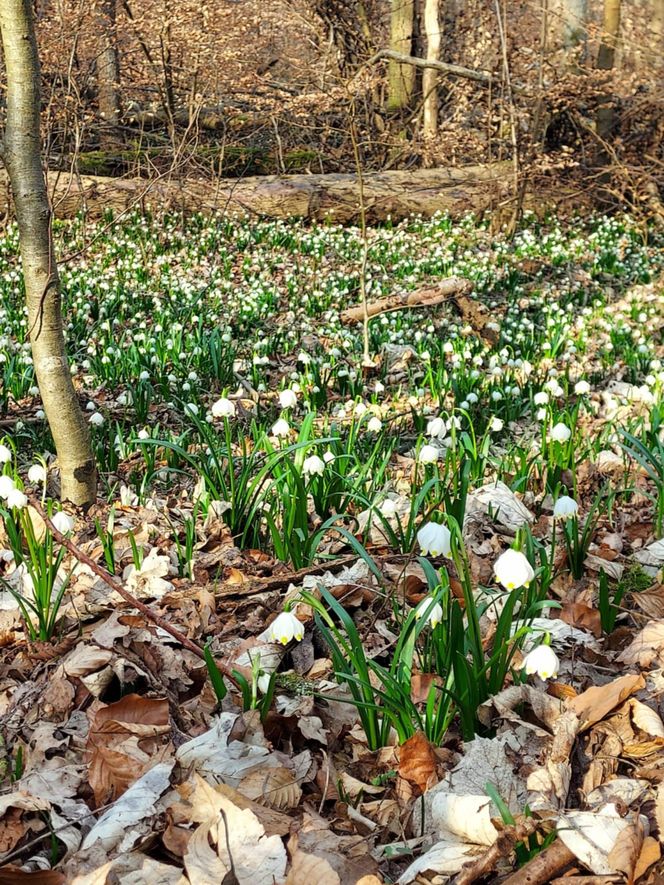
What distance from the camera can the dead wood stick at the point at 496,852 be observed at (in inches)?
57.1

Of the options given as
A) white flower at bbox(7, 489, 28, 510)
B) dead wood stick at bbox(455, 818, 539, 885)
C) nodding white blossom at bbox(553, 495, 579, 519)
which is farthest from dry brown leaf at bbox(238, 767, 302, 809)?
white flower at bbox(7, 489, 28, 510)

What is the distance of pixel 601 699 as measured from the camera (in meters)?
1.90

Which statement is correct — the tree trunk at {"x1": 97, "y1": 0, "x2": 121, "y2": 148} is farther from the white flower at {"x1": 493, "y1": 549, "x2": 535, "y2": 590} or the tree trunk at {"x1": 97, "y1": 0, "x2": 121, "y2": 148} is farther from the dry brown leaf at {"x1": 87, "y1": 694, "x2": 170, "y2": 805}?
the white flower at {"x1": 493, "y1": 549, "x2": 535, "y2": 590}

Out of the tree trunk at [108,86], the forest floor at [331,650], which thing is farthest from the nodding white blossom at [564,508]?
the tree trunk at [108,86]

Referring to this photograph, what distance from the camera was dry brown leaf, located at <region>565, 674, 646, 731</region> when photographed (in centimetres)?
187

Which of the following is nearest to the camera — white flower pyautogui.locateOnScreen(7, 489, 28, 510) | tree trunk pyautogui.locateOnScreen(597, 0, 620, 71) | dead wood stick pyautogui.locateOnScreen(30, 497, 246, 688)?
dead wood stick pyautogui.locateOnScreen(30, 497, 246, 688)

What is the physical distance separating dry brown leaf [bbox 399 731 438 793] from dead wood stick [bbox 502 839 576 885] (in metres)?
0.33

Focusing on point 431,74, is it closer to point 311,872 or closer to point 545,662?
point 545,662

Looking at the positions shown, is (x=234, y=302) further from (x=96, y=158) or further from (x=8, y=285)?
(x=96, y=158)

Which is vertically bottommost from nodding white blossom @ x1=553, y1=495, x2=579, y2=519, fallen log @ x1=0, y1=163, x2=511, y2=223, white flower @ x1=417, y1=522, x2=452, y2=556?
nodding white blossom @ x1=553, y1=495, x2=579, y2=519

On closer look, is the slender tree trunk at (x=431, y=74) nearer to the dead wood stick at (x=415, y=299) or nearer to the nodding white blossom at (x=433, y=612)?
the dead wood stick at (x=415, y=299)

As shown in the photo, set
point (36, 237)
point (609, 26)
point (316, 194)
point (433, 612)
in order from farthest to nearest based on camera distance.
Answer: point (609, 26)
point (316, 194)
point (36, 237)
point (433, 612)

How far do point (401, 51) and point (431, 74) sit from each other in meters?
1.03

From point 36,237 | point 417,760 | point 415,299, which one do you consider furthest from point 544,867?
point 415,299
